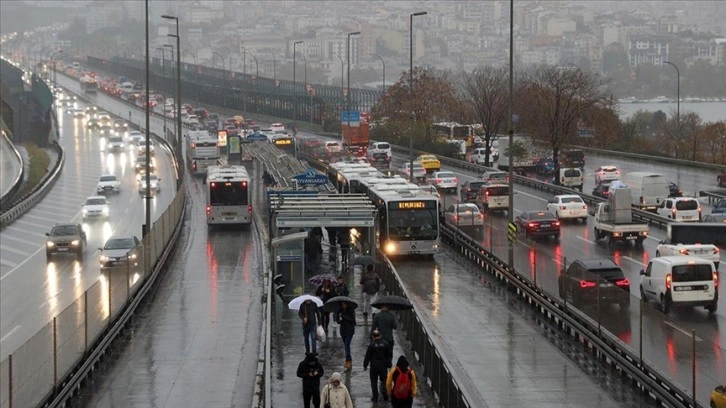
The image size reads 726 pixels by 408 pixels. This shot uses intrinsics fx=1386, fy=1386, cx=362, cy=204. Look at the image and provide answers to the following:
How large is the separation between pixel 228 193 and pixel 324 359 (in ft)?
88.2

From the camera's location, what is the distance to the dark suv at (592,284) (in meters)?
25.5

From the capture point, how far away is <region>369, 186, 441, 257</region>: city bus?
41.6 meters

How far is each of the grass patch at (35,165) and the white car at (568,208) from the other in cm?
3271

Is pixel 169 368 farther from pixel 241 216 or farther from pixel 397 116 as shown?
pixel 397 116

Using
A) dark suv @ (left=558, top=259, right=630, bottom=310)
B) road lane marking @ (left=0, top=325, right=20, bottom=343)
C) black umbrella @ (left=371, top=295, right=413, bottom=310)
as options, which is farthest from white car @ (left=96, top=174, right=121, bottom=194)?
black umbrella @ (left=371, top=295, right=413, bottom=310)

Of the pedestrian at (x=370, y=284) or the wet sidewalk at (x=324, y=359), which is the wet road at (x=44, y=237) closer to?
the wet sidewalk at (x=324, y=359)

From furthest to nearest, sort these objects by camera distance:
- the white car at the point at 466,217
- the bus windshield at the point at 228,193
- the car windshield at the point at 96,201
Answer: the car windshield at the point at 96,201 → the bus windshield at the point at 228,193 → the white car at the point at 466,217

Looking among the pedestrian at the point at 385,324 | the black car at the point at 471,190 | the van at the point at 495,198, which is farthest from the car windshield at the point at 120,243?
the pedestrian at the point at 385,324

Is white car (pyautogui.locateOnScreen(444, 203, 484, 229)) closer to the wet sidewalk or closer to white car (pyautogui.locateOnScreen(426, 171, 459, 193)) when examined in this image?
the wet sidewalk

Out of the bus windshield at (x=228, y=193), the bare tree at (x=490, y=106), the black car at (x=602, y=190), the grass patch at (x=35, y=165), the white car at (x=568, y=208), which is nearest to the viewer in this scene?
the bus windshield at (x=228, y=193)

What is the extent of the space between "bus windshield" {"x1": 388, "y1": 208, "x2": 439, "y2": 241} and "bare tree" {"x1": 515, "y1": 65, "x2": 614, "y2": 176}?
29.4 metres

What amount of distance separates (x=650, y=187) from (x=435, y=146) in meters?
36.1

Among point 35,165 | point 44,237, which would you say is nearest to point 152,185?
point 44,237

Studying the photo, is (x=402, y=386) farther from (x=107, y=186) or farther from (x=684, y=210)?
(x=107, y=186)
